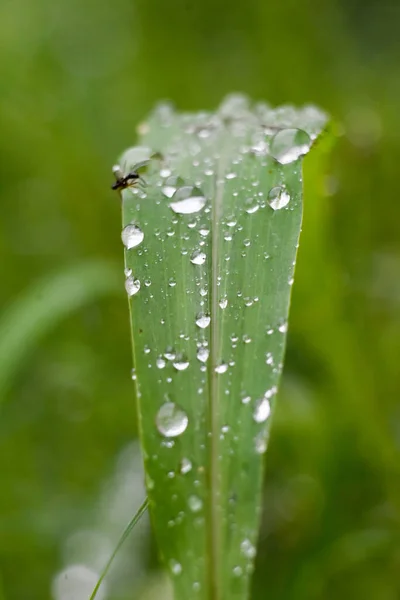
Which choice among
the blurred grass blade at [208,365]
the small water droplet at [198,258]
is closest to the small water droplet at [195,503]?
the blurred grass blade at [208,365]

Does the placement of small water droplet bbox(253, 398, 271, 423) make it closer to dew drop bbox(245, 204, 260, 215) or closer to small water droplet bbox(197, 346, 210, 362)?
small water droplet bbox(197, 346, 210, 362)

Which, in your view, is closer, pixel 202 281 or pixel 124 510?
pixel 202 281

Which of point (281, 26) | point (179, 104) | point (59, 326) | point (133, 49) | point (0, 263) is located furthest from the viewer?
point (133, 49)

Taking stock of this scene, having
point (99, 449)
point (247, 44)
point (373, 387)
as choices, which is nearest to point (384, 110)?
point (247, 44)

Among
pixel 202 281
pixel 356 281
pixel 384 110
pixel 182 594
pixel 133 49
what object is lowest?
pixel 182 594

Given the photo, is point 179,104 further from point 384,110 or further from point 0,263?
point 0,263

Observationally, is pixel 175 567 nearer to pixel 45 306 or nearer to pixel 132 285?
pixel 132 285

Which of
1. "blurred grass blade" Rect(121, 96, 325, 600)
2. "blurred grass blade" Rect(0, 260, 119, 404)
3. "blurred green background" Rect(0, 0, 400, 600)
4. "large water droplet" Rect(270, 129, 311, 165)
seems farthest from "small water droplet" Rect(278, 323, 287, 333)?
"blurred grass blade" Rect(0, 260, 119, 404)

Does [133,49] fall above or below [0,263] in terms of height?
above
